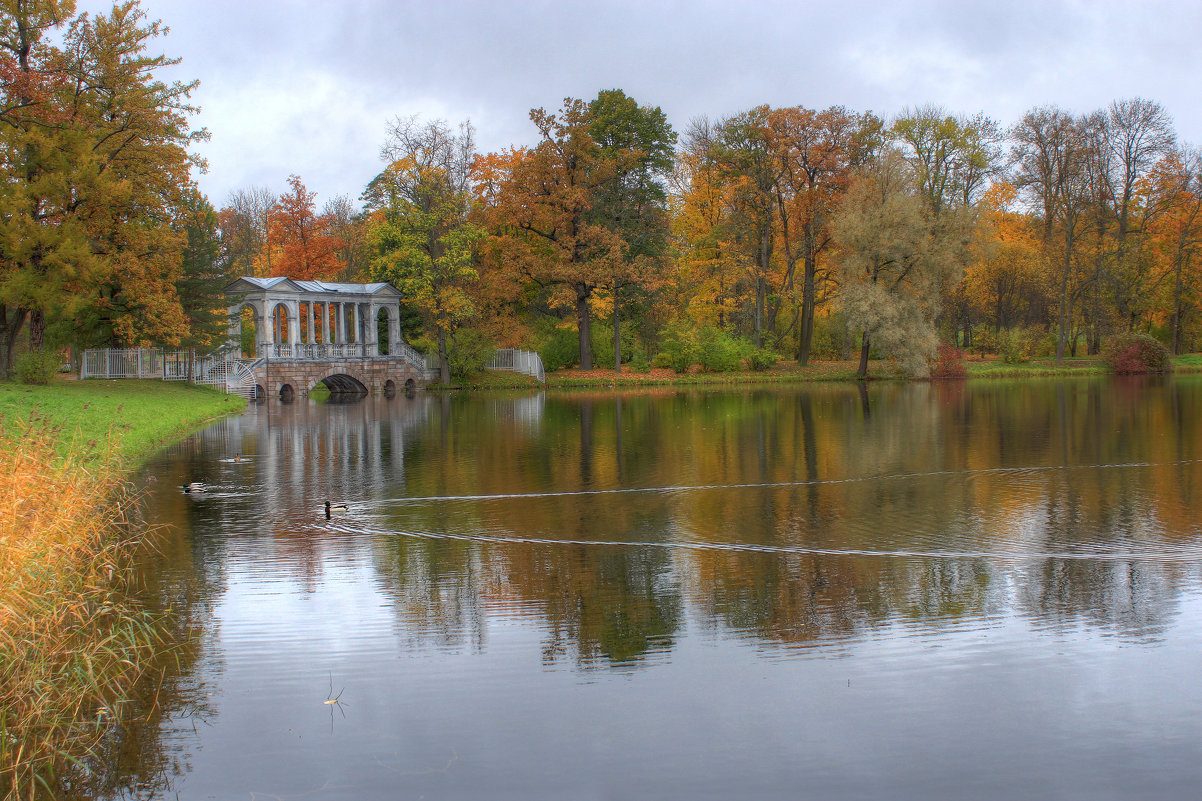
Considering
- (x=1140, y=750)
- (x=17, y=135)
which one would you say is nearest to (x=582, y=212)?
(x=17, y=135)

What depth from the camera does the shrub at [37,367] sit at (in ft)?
96.2

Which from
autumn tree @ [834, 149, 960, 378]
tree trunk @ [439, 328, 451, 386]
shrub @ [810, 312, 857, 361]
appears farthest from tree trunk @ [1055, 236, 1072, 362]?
tree trunk @ [439, 328, 451, 386]

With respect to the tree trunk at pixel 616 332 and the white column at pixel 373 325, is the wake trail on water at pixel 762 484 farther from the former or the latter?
the white column at pixel 373 325

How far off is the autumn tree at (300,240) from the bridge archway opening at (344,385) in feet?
38.4

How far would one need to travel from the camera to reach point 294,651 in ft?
20.8

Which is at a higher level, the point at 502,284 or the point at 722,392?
the point at 502,284

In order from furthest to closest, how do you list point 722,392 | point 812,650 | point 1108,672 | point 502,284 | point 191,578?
point 502,284 → point 722,392 → point 191,578 → point 812,650 → point 1108,672

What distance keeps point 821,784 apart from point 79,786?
11.8ft

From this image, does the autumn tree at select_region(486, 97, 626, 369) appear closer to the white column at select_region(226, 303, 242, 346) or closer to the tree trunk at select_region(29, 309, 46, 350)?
the white column at select_region(226, 303, 242, 346)

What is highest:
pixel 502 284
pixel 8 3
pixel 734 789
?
pixel 8 3

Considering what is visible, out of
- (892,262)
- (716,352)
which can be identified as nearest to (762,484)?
(892,262)

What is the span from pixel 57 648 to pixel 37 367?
27.9 metres

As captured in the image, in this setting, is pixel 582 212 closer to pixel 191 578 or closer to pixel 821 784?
pixel 191 578

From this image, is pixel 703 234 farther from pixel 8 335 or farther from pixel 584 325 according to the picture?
pixel 8 335
